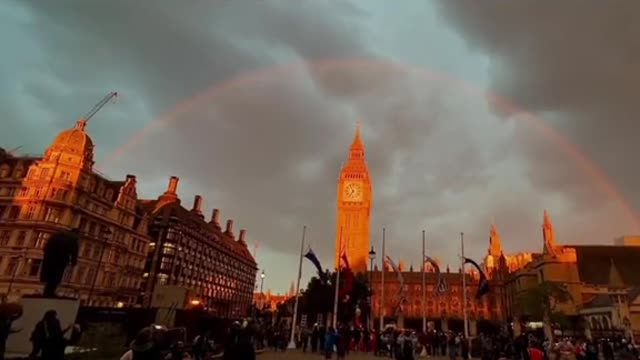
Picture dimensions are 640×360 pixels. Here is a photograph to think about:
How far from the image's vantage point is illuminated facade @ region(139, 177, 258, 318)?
93.6 meters

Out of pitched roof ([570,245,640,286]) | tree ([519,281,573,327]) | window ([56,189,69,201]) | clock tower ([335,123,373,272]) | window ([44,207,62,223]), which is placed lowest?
tree ([519,281,573,327])

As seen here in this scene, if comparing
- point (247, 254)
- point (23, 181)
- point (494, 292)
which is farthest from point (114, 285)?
point (494, 292)

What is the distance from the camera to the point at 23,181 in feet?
211

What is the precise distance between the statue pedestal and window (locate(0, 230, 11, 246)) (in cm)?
5154

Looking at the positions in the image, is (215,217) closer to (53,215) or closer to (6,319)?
(53,215)

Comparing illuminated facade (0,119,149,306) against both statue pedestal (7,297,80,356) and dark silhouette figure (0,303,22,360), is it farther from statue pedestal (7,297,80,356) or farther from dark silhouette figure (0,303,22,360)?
dark silhouette figure (0,303,22,360)

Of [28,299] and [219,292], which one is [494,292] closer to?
[219,292]

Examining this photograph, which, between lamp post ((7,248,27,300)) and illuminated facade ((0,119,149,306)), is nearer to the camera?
lamp post ((7,248,27,300))

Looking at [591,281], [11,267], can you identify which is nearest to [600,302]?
[591,281]

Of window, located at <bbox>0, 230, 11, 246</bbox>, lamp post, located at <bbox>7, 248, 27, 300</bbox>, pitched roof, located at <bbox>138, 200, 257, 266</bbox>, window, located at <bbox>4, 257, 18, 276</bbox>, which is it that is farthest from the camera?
pitched roof, located at <bbox>138, 200, 257, 266</bbox>

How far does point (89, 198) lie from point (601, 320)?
101522 millimetres

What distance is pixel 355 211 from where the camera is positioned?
576ft

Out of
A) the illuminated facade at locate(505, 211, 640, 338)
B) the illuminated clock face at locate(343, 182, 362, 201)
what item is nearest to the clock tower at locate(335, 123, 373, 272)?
the illuminated clock face at locate(343, 182, 362, 201)

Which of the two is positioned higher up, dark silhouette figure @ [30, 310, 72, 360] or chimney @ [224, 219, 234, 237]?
chimney @ [224, 219, 234, 237]
